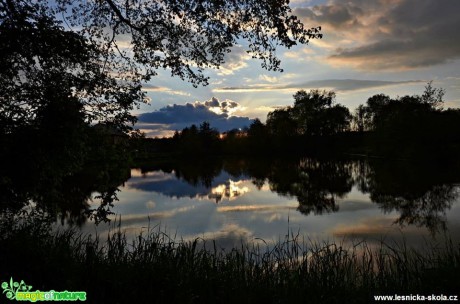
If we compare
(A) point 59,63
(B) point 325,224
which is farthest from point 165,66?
(B) point 325,224

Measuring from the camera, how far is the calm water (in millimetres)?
19078

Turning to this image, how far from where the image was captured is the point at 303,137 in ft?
406

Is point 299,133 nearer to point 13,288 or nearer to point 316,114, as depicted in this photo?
point 316,114

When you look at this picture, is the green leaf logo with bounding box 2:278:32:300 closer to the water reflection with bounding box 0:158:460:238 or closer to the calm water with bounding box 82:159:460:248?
the water reflection with bounding box 0:158:460:238

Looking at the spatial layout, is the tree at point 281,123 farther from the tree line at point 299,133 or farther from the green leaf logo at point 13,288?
the green leaf logo at point 13,288

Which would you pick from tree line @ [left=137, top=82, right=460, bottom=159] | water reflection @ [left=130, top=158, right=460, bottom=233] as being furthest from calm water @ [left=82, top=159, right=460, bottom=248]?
tree line @ [left=137, top=82, right=460, bottom=159]

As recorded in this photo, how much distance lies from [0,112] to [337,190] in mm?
34087

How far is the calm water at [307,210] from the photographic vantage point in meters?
19.1

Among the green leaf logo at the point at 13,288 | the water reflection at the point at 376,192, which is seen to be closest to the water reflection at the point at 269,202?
the water reflection at the point at 376,192

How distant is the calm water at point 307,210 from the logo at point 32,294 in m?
10.6

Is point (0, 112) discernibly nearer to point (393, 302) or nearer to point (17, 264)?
point (17, 264)

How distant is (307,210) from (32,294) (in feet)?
74.2

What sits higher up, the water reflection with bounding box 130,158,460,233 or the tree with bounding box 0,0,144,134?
the tree with bounding box 0,0,144,134

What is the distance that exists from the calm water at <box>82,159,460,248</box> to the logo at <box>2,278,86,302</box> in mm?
10627
